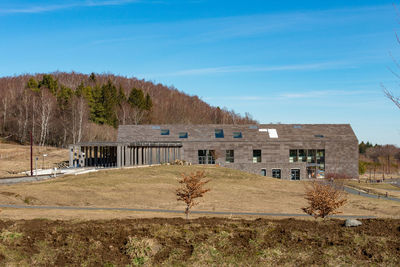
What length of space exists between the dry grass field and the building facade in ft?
26.4

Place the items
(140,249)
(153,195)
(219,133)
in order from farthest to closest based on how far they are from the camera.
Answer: (219,133)
(153,195)
(140,249)

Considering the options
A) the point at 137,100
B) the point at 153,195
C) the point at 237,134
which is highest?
the point at 137,100

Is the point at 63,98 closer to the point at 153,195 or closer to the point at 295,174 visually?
the point at 295,174

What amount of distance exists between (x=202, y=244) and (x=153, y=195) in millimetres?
23603

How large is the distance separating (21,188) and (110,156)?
3276cm

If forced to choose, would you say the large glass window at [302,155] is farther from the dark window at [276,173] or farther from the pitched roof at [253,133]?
the dark window at [276,173]

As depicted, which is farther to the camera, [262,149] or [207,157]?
[262,149]

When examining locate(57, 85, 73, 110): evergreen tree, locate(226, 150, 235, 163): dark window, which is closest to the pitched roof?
locate(226, 150, 235, 163): dark window

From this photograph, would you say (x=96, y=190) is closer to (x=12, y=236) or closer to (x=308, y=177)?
(x=12, y=236)

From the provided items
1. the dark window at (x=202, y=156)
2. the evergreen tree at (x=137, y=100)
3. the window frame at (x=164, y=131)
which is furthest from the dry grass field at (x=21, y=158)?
the evergreen tree at (x=137, y=100)

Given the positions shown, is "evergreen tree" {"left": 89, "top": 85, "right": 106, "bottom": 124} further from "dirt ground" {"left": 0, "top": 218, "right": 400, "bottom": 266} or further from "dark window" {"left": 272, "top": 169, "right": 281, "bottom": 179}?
"dirt ground" {"left": 0, "top": 218, "right": 400, "bottom": 266}

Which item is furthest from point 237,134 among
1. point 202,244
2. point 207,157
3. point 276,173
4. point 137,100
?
point 137,100

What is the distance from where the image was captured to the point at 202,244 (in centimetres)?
1239

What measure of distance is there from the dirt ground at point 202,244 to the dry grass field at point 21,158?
4338 cm
